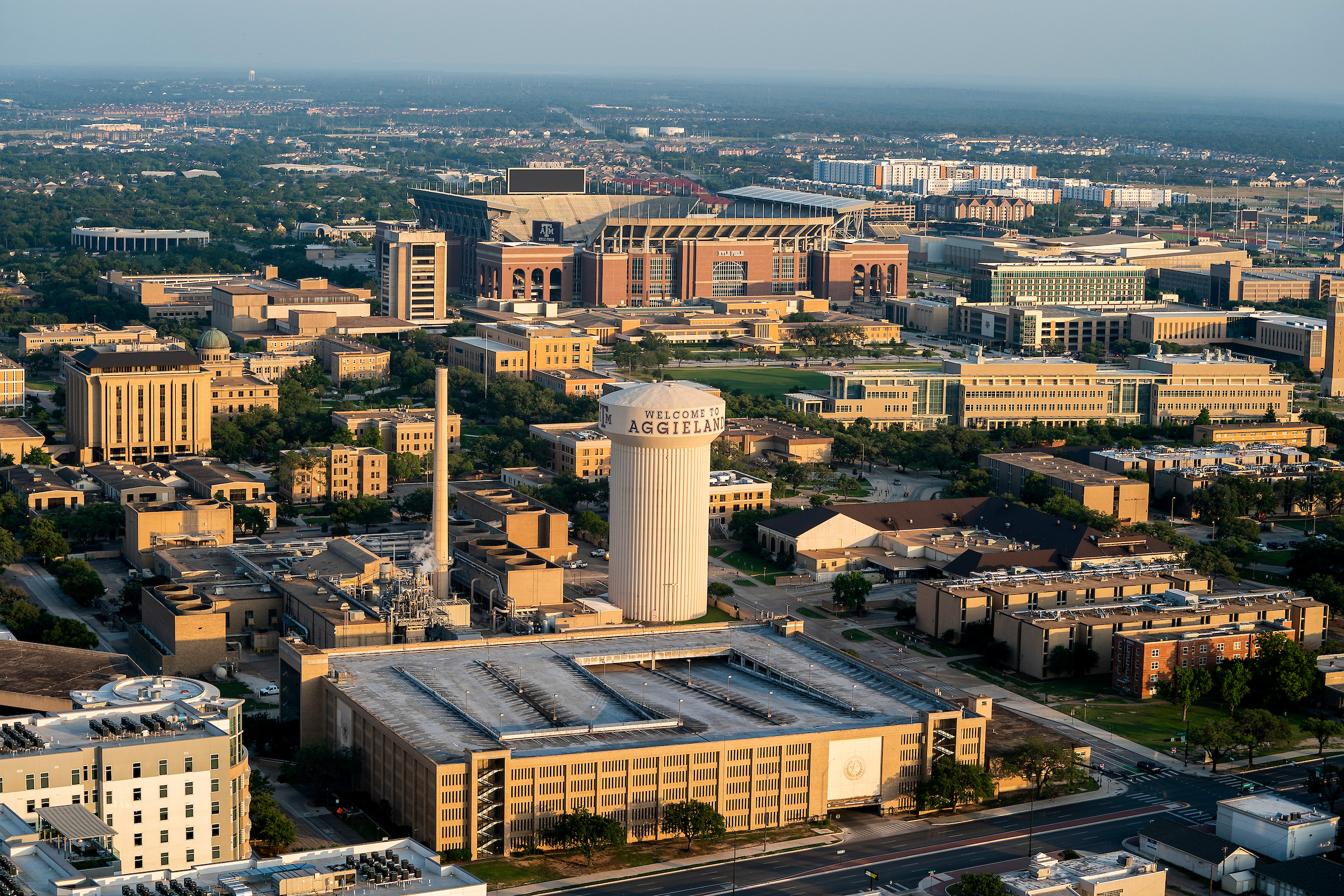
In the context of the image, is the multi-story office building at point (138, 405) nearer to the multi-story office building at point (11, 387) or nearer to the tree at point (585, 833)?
the multi-story office building at point (11, 387)

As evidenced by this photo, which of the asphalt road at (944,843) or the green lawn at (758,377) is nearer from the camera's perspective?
the asphalt road at (944,843)

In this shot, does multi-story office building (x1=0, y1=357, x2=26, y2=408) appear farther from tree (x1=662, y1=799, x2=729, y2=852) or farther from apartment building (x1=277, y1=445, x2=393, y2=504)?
tree (x1=662, y1=799, x2=729, y2=852)

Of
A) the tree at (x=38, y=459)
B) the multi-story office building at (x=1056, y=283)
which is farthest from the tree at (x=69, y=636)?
the multi-story office building at (x=1056, y=283)

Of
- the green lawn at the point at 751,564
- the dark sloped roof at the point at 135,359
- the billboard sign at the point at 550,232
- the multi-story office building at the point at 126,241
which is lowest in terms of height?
the green lawn at the point at 751,564

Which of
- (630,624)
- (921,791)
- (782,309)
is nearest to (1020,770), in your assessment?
(921,791)

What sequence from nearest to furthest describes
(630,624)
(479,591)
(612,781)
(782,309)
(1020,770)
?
(612,781)
(1020,770)
(630,624)
(479,591)
(782,309)

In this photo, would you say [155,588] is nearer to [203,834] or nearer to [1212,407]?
[203,834]
